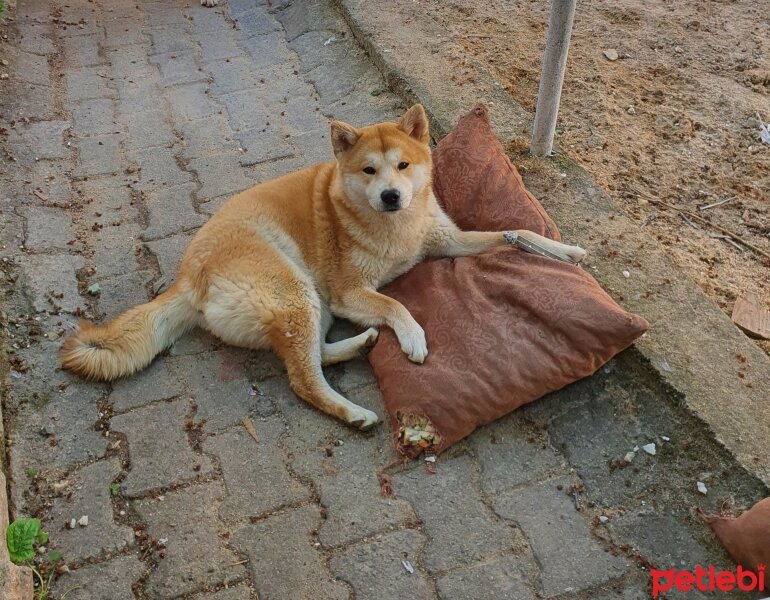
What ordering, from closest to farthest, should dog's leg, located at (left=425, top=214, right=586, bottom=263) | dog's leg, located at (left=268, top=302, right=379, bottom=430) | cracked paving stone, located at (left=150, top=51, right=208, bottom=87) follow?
dog's leg, located at (left=268, top=302, right=379, bottom=430) < dog's leg, located at (left=425, top=214, right=586, bottom=263) < cracked paving stone, located at (left=150, top=51, right=208, bottom=87)

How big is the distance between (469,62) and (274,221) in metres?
2.46

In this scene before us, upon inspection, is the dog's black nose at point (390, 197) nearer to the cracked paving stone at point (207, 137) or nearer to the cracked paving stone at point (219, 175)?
the cracked paving stone at point (219, 175)

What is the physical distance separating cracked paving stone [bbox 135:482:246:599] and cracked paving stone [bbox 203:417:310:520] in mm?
71

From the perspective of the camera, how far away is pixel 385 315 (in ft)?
10.7

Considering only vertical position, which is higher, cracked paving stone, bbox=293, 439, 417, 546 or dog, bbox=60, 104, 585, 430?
dog, bbox=60, 104, 585, 430

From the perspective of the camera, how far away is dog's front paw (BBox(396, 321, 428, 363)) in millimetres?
3057

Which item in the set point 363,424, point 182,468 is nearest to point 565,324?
point 363,424

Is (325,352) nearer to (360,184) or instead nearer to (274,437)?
(274,437)

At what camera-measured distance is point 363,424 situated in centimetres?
297

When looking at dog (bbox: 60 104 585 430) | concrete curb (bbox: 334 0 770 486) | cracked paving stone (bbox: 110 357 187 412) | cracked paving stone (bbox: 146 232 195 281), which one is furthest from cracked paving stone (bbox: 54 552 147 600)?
concrete curb (bbox: 334 0 770 486)

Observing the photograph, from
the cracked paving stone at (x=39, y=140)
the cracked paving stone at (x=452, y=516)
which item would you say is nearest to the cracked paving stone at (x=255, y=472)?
the cracked paving stone at (x=452, y=516)

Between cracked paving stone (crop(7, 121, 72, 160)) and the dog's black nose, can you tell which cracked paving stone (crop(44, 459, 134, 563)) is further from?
cracked paving stone (crop(7, 121, 72, 160))

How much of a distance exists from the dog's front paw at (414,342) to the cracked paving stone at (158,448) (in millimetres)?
942

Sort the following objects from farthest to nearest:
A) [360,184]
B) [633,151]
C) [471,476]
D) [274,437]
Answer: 1. [633,151]
2. [360,184]
3. [274,437]
4. [471,476]
